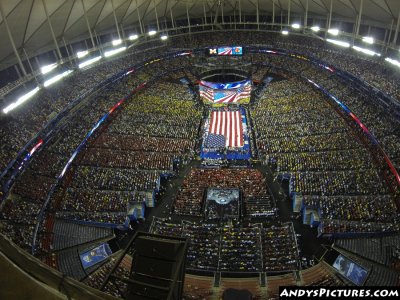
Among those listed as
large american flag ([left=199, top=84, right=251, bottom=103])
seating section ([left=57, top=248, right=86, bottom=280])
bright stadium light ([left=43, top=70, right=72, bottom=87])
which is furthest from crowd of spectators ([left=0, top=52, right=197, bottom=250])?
large american flag ([left=199, top=84, right=251, bottom=103])

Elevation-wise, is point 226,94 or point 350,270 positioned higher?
point 226,94

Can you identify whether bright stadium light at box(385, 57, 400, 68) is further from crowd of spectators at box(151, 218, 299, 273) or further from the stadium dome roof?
crowd of spectators at box(151, 218, 299, 273)

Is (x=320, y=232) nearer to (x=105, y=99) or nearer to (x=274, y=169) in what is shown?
(x=274, y=169)

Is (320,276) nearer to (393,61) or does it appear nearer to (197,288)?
(197,288)

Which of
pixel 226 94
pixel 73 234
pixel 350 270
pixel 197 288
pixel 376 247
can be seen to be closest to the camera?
pixel 197 288

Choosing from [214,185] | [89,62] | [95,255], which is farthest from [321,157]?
[89,62]

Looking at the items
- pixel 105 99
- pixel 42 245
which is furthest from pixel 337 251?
pixel 105 99

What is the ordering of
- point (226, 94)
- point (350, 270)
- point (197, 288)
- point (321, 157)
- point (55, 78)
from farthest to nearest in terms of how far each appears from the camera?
point (226, 94), point (55, 78), point (321, 157), point (350, 270), point (197, 288)
